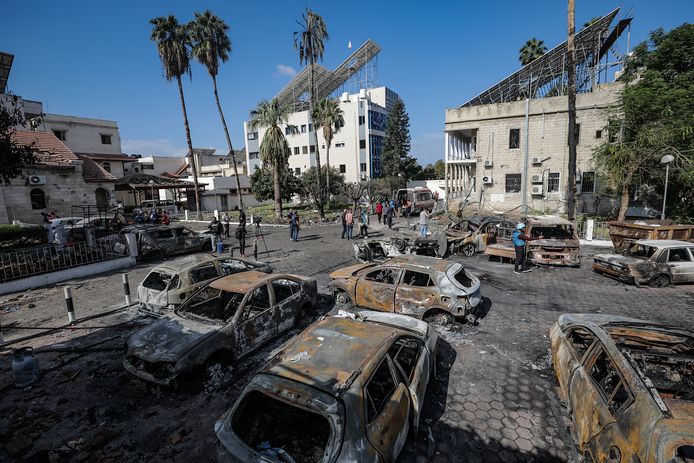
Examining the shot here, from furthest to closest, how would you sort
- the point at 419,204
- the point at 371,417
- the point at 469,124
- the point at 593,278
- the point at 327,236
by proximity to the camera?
the point at 419,204, the point at 469,124, the point at 327,236, the point at 593,278, the point at 371,417

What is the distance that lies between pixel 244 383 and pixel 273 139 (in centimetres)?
2642

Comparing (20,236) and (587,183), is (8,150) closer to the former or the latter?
(20,236)

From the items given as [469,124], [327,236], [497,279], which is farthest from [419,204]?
[497,279]

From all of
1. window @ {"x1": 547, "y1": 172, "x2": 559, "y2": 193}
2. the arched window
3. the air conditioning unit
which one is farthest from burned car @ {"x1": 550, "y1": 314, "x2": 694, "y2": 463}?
the arched window

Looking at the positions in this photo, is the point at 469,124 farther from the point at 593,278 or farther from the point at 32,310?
the point at 32,310

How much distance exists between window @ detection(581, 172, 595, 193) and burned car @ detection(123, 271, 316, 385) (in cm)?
2527

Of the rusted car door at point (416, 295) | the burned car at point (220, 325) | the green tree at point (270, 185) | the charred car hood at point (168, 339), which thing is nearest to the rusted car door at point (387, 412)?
the burned car at point (220, 325)

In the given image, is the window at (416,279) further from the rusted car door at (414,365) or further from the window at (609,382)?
the window at (609,382)

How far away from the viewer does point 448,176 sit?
3100cm

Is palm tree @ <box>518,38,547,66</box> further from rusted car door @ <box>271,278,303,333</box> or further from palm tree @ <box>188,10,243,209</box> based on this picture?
rusted car door @ <box>271,278,303,333</box>

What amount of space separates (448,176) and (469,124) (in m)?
4.87

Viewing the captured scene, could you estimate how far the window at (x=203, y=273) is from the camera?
28.4ft

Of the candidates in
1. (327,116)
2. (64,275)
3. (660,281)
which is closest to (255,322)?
(64,275)

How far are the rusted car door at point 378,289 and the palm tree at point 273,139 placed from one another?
75.1ft
